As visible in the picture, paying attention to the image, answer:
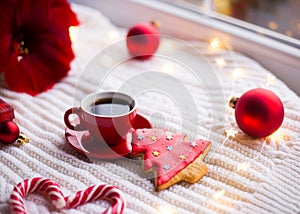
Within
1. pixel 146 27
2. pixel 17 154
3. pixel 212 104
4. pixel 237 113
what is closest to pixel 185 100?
pixel 212 104

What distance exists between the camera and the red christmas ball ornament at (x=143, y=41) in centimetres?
120

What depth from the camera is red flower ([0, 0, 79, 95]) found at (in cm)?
103

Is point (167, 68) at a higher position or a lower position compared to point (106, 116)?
higher

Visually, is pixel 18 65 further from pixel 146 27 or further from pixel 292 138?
pixel 292 138

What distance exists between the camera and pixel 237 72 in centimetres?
115

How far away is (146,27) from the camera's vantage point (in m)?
1.22

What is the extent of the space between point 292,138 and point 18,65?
66cm

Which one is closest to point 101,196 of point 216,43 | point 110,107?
point 110,107

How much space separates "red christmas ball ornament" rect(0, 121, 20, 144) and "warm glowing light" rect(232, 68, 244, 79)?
56cm

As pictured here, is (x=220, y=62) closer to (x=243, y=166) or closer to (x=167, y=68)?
(x=167, y=68)

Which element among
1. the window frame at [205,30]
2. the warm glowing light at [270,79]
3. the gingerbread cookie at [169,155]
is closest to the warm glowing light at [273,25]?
the window frame at [205,30]

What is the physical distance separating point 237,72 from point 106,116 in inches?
18.2

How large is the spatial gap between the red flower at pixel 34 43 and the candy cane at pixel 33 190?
35 centimetres

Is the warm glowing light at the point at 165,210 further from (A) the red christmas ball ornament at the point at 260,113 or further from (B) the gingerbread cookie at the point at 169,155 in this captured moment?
(A) the red christmas ball ornament at the point at 260,113
